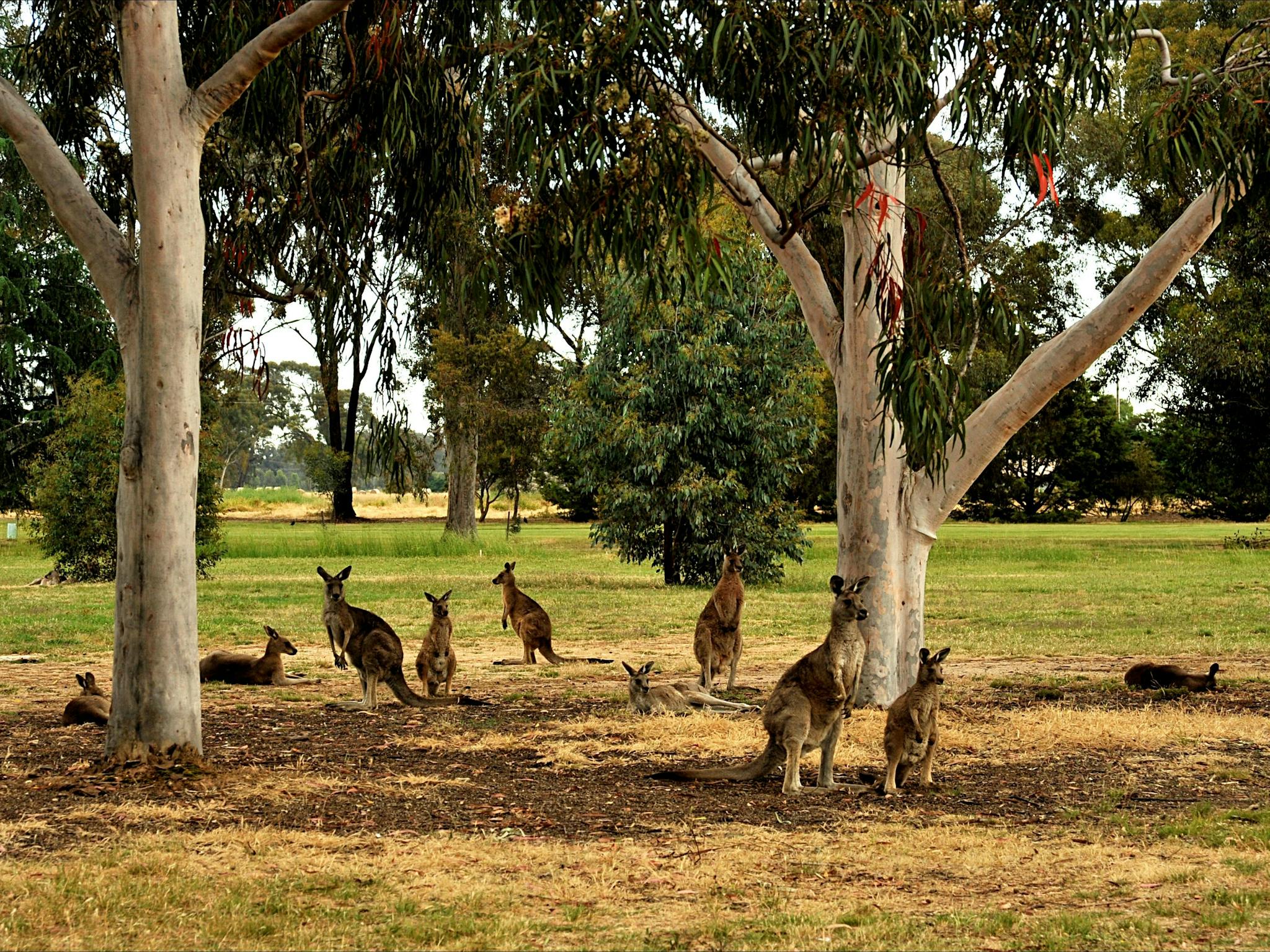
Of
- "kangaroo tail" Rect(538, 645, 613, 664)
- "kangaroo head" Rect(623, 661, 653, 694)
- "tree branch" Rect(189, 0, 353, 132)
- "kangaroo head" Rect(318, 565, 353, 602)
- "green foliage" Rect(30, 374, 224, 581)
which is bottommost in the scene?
"kangaroo tail" Rect(538, 645, 613, 664)

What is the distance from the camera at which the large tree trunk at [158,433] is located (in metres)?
7.92

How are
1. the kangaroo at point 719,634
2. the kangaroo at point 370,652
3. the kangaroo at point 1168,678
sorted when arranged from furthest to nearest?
the kangaroo at point 1168,678 < the kangaroo at point 719,634 < the kangaroo at point 370,652

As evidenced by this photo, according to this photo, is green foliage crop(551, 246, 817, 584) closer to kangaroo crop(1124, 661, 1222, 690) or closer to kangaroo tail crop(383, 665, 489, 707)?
kangaroo crop(1124, 661, 1222, 690)

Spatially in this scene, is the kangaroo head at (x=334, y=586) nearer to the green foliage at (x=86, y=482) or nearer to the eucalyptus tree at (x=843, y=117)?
the eucalyptus tree at (x=843, y=117)

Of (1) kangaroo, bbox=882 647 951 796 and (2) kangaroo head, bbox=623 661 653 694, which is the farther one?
(2) kangaroo head, bbox=623 661 653 694

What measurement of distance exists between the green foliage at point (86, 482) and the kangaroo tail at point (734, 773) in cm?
1691

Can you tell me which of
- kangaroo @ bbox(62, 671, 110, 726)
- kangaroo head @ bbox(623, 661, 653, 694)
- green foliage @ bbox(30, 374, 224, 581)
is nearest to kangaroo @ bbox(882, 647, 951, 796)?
kangaroo head @ bbox(623, 661, 653, 694)

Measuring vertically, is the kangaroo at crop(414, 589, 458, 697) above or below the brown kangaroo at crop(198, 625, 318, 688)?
above

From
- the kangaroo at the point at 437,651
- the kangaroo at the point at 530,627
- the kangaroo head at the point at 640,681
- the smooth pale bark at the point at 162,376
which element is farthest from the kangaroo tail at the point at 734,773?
the kangaroo at the point at 530,627

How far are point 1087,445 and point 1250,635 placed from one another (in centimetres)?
3831

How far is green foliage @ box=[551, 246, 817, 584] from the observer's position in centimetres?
2342

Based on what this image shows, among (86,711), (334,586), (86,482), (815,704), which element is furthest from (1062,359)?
(86,482)

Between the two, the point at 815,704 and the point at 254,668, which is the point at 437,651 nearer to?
the point at 254,668

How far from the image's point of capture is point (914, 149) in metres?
10.6
